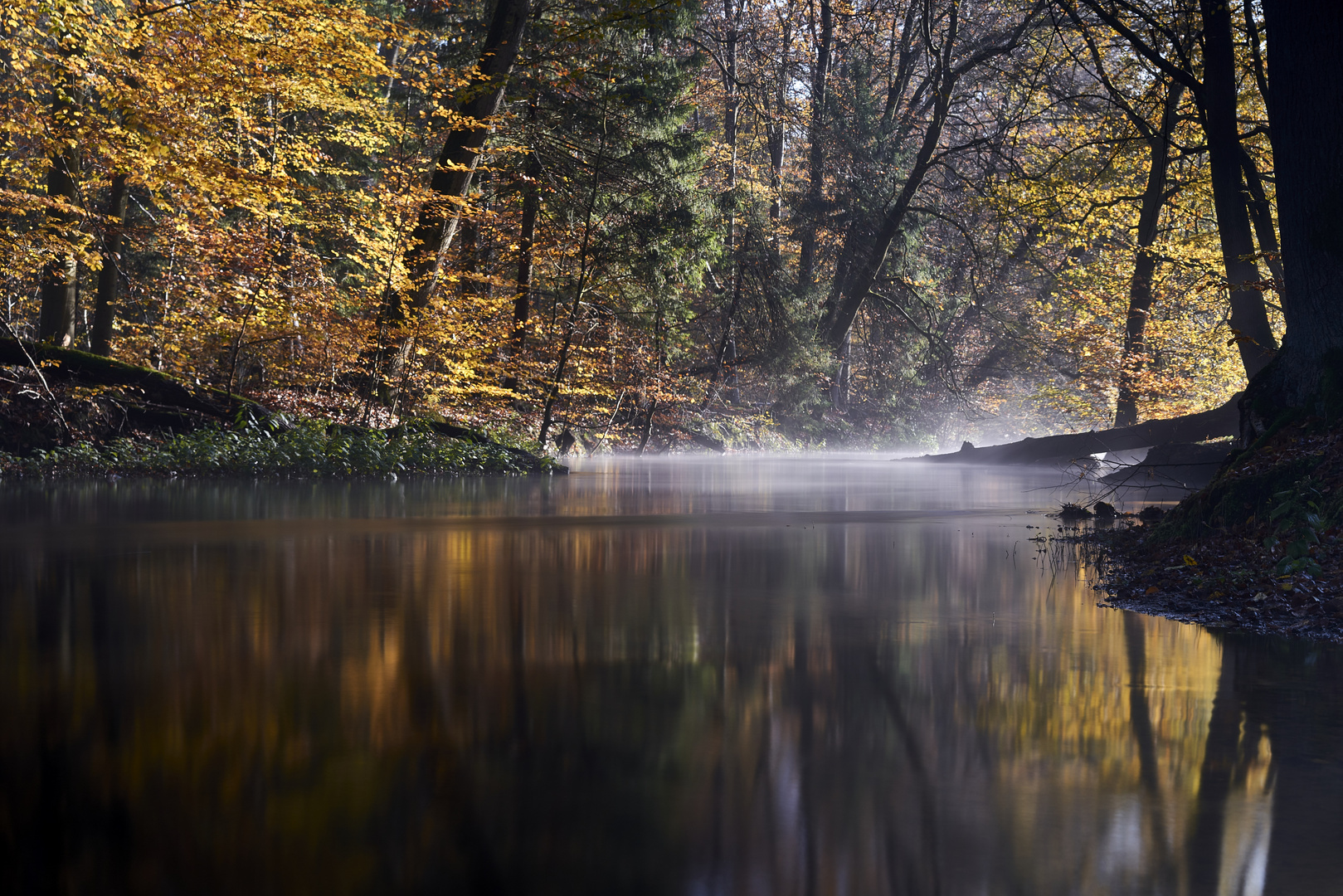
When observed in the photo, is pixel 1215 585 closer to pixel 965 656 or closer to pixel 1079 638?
pixel 1079 638

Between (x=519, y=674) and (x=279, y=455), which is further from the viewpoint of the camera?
(x=279, y=455)

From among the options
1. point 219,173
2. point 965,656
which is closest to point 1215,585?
point 965,656

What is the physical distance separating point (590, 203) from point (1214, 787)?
22.5m

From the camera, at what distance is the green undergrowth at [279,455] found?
1698 centimetres

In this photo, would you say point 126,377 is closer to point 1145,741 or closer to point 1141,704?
point 1141,704

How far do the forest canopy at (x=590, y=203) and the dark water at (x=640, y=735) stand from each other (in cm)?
675

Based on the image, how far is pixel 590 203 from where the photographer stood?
24.6 m

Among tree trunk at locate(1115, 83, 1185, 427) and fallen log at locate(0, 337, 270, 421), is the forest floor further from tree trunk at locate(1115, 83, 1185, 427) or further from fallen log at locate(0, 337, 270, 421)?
tree trunk at locate(1115, 83, 1185, 427)

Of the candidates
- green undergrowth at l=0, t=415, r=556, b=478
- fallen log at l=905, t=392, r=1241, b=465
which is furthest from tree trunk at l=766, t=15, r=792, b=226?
green undergrowth at l=0, t=415, r=556, b=478

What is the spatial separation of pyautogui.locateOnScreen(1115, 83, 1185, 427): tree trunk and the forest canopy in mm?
103

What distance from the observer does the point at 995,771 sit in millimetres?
3457

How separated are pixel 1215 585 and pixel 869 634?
248cm

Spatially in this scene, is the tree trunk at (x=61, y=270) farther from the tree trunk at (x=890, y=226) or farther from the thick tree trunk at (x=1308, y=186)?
the tree trunk at (x=890, y=226)

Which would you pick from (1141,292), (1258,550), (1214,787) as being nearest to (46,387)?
(1258,550)
